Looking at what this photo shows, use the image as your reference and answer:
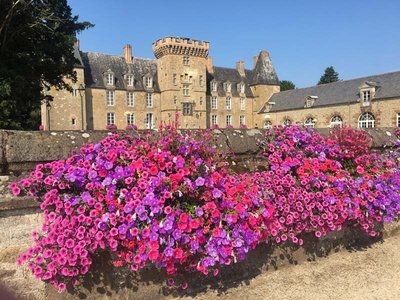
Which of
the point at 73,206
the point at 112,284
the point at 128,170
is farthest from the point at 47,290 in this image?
the point at 128,170

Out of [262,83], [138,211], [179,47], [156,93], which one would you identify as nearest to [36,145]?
[138,211]

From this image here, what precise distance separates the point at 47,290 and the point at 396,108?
39.8m

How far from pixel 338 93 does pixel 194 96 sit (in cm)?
1878

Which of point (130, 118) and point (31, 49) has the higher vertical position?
point (31, 49)

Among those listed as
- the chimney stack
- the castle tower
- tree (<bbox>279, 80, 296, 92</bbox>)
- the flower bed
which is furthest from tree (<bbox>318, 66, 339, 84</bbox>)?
the flower bed

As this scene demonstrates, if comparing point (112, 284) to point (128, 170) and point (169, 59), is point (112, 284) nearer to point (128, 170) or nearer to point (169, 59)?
point (128, 170)

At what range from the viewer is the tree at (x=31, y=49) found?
13352 mm

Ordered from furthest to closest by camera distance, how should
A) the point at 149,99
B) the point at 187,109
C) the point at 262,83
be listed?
the point at 262,83, the point at 187,109, the point at 149,99

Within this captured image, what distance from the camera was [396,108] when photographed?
1396 inches

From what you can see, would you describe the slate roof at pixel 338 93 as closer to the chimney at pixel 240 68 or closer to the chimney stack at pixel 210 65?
the chimney at pixel 240 68

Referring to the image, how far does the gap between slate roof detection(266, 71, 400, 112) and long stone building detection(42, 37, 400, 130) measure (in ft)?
0.33

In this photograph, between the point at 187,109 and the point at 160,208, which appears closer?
the point at 160,208

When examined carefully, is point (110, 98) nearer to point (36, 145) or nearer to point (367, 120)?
point (367, 120)

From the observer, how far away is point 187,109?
4672cm
